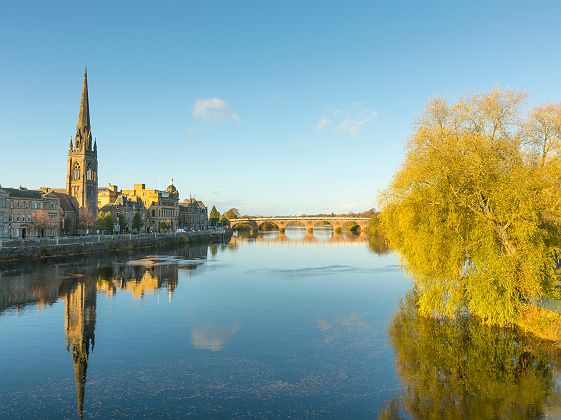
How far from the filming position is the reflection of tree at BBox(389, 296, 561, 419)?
1928 cm

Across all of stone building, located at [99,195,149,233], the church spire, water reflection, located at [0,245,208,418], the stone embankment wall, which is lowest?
water reflection, located at [0,245,208,418]

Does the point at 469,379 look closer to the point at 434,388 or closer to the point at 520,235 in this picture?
the point at 434,388

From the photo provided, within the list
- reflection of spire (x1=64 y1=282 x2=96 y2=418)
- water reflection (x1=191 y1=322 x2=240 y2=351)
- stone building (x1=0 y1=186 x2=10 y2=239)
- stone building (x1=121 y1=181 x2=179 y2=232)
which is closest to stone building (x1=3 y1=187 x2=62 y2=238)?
stone building (x1=0 y1=186 x2=10 y2=239)

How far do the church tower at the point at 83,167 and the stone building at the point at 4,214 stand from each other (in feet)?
111

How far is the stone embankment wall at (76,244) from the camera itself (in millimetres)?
70938

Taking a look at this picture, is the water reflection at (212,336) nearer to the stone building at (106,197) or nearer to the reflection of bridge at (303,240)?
the reflection of bridge at (303,240)

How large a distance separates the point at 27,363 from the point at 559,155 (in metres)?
33.8

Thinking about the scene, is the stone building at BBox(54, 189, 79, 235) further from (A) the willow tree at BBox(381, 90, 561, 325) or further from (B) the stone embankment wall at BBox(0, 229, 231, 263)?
Answer: (A) the willow tree at BBox(381, 90, 561, 325)

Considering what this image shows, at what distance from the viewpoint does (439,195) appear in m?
30.9

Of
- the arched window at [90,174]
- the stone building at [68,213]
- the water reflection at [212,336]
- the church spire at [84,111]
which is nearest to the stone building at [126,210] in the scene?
the arched window at [90,174]

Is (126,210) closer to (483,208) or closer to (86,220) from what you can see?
(86,220)

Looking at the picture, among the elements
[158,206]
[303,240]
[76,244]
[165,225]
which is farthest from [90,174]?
[303,240]

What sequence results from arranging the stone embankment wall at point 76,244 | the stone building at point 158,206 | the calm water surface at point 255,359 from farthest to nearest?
the stone building at point 158,206
the stone embankment wall at point 76,244
the calm water surface at point 255,359

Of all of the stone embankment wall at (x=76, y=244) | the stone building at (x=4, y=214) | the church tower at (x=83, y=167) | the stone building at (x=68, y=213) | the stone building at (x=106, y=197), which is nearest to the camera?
the stone embankment wall at (x=76, y=244)
